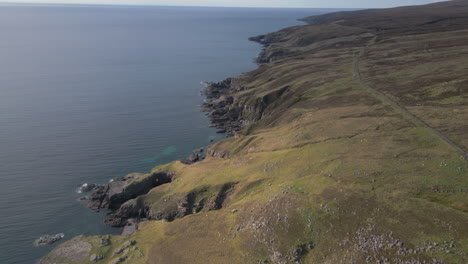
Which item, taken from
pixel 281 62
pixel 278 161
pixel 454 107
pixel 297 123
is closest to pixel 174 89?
pixel 281 62

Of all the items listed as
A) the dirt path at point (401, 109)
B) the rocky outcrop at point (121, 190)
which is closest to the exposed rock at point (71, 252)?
the rocky outcrop at point (121, 190)

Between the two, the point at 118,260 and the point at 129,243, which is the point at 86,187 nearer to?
the point at 129,243

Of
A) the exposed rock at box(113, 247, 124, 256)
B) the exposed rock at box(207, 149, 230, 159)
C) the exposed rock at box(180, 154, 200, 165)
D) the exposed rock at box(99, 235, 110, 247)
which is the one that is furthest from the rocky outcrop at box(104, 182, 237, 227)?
the exposed rock at box(180, 154, 200, 165)

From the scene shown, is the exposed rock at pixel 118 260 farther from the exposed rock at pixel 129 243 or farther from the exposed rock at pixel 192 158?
the exposed rock at pixel 192 158

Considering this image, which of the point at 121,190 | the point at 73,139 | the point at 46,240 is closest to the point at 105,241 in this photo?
the point at 46,240

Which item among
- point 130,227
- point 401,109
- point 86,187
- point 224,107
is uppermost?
point 401,109

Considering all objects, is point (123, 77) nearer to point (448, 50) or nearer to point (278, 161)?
point (278, 161)

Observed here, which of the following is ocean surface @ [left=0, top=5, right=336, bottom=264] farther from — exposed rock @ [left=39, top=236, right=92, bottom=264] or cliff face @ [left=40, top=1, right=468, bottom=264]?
cliff face @ [left=40, top=1, right=468, bottom=264]
